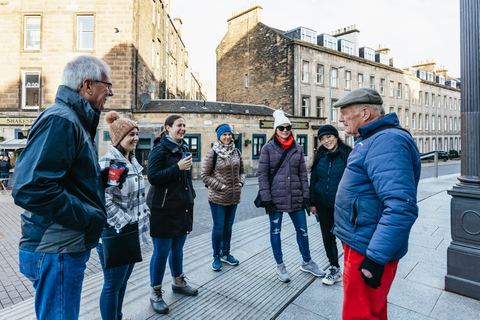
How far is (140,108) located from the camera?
19.6 meters

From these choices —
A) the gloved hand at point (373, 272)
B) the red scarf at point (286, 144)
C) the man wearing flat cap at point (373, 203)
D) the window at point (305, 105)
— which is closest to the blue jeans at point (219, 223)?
the red scarf at point (286, 144)

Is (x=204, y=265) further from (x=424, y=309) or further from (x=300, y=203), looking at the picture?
(x=424, y=309)

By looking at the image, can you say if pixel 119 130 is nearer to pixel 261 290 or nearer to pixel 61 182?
pixel 61 182

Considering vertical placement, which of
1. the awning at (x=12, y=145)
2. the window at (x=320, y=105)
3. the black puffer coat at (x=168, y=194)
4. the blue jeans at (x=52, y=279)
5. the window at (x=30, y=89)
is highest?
the window at (x=320, y=105)

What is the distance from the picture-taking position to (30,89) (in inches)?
731

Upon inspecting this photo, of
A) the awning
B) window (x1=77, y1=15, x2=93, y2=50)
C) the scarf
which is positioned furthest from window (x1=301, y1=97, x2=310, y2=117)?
the scarf

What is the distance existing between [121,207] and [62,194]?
1051mm

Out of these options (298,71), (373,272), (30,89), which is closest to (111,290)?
(373,272)

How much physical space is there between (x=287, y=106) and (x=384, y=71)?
1621cm

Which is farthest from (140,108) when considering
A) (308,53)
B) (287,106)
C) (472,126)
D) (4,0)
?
(472,126)

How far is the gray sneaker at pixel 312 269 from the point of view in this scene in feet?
13.0

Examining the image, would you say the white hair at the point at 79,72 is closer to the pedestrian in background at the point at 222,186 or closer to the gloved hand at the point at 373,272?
the gloved hand at the point at 373,272

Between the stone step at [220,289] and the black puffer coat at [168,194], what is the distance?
0.84 meters

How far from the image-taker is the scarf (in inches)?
169
